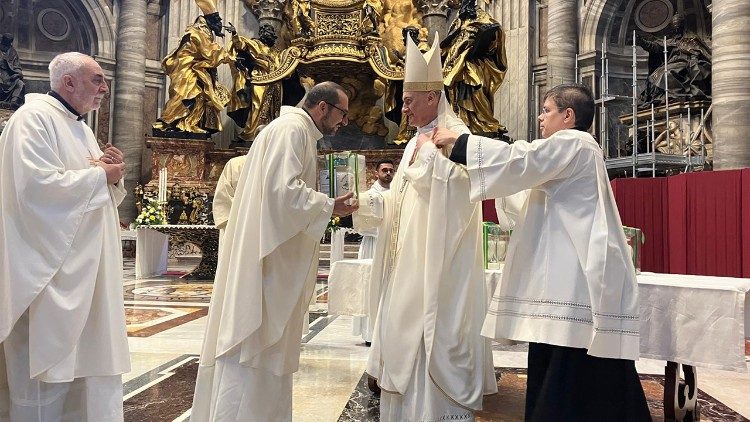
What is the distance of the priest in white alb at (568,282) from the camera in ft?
8.23

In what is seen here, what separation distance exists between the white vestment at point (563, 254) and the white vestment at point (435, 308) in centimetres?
21

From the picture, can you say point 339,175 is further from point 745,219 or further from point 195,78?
point 195,78

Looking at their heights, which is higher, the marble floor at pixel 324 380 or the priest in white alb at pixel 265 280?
the priest in white alb at pixel 265 280

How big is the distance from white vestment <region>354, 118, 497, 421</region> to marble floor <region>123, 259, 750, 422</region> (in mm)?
529

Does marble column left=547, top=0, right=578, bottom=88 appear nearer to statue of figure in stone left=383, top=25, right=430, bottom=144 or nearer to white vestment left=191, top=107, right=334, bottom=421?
statue of figure in stone left=383, top=25, right=430, bottom=144

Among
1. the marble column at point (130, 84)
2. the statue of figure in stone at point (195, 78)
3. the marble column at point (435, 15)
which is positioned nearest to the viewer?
the statue of figure in stone at point (195, 78)

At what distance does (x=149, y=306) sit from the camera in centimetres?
713

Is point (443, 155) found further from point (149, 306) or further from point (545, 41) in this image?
point (545, 41)

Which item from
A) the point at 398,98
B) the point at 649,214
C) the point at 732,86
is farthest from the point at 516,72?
the point at 649,214

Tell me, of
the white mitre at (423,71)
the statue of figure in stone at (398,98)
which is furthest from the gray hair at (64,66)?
the statue of figure in stone at (398,98)

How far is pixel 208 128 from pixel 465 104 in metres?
5.58

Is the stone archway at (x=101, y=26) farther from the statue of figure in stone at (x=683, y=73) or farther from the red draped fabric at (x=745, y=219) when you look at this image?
the red draped fabric at (x=745, y=219)

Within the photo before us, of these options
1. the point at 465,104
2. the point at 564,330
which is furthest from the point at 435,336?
the point at 465,104

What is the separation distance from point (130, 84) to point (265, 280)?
13587 millimetres
